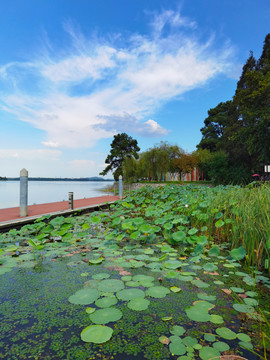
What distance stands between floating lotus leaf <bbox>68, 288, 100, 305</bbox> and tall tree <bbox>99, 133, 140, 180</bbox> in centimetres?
3417

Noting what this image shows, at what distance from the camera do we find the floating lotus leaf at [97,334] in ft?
4.44

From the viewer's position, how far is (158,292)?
1955mm

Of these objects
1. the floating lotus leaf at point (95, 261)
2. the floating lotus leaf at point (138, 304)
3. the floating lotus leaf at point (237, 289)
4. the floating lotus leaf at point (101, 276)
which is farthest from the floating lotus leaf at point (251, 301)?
the floating lotus leaf at point (95, 261)

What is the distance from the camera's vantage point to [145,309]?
5.63 feet

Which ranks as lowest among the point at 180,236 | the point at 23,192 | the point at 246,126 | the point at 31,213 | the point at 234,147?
the point at 31,213

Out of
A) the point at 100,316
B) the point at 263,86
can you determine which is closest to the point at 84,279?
the point at 100,316

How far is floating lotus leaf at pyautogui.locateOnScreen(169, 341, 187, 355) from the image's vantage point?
127 centimetres

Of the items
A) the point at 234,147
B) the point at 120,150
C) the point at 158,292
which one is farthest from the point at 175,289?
the point at 120,150

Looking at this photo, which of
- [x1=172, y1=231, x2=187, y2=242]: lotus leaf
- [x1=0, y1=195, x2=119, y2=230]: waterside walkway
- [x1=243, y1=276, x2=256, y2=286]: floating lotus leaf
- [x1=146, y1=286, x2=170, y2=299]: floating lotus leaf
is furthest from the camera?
[x1=0, y1=195, x2=119, y2=230]: waterside walkway

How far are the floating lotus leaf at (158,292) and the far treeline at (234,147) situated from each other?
1576 cm

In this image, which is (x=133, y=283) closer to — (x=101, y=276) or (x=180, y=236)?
(x=101, y=276)

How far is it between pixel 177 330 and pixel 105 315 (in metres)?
0.50

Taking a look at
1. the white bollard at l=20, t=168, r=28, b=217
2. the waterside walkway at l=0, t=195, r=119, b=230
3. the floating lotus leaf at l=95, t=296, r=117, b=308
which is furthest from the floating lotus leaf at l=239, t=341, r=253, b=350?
the white bollard at l=20, t=168, r=28, b=217

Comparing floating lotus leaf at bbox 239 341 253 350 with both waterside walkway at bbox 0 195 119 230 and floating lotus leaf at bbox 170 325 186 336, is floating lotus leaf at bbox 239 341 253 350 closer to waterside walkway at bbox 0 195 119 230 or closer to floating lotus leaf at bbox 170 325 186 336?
floating lotus leaf at bbox 170 325 186 336
